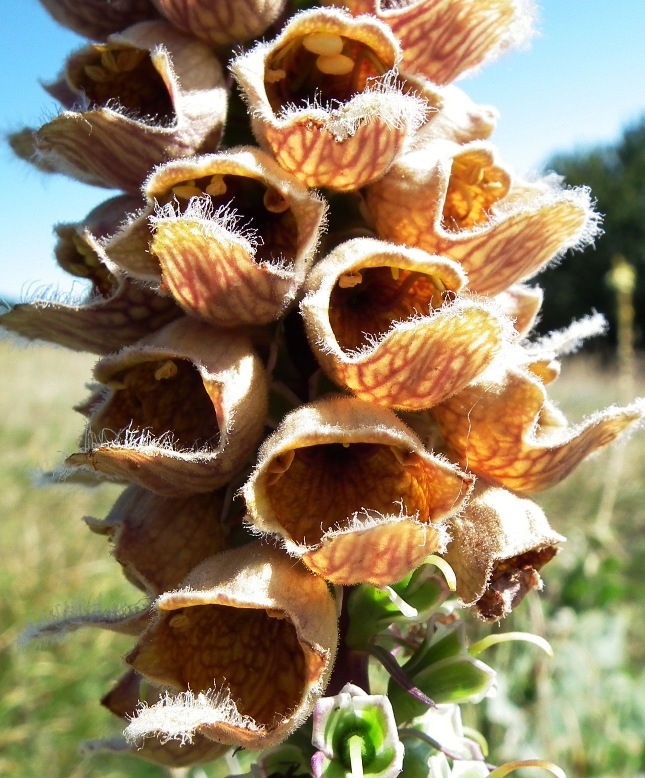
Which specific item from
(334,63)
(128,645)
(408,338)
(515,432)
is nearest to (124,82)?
(334,63)

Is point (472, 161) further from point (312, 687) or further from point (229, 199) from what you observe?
point (312, 687)

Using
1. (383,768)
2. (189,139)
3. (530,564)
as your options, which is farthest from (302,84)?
(383,768)

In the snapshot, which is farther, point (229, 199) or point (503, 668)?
point (503, 668)

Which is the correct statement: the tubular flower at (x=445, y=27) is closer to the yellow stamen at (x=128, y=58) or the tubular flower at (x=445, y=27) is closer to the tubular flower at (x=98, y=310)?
the yellow stamen at (x=128, y=58)

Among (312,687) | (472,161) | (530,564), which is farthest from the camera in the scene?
(472,161)

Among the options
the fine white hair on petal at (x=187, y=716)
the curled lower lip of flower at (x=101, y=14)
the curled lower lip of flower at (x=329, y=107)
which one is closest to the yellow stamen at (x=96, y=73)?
the curled lower lip of flower at (x=101, y=14)

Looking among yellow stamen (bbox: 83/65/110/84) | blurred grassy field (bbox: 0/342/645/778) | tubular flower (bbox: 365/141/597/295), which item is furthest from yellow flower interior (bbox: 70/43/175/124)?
blurred grassy field (bbox: 0/342/645/778)

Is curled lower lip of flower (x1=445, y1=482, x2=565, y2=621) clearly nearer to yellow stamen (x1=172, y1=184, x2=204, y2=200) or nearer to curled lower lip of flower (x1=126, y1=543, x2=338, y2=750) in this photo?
curled lower lip of flower (x1=126, y1=543, x2=338, y2=750)
